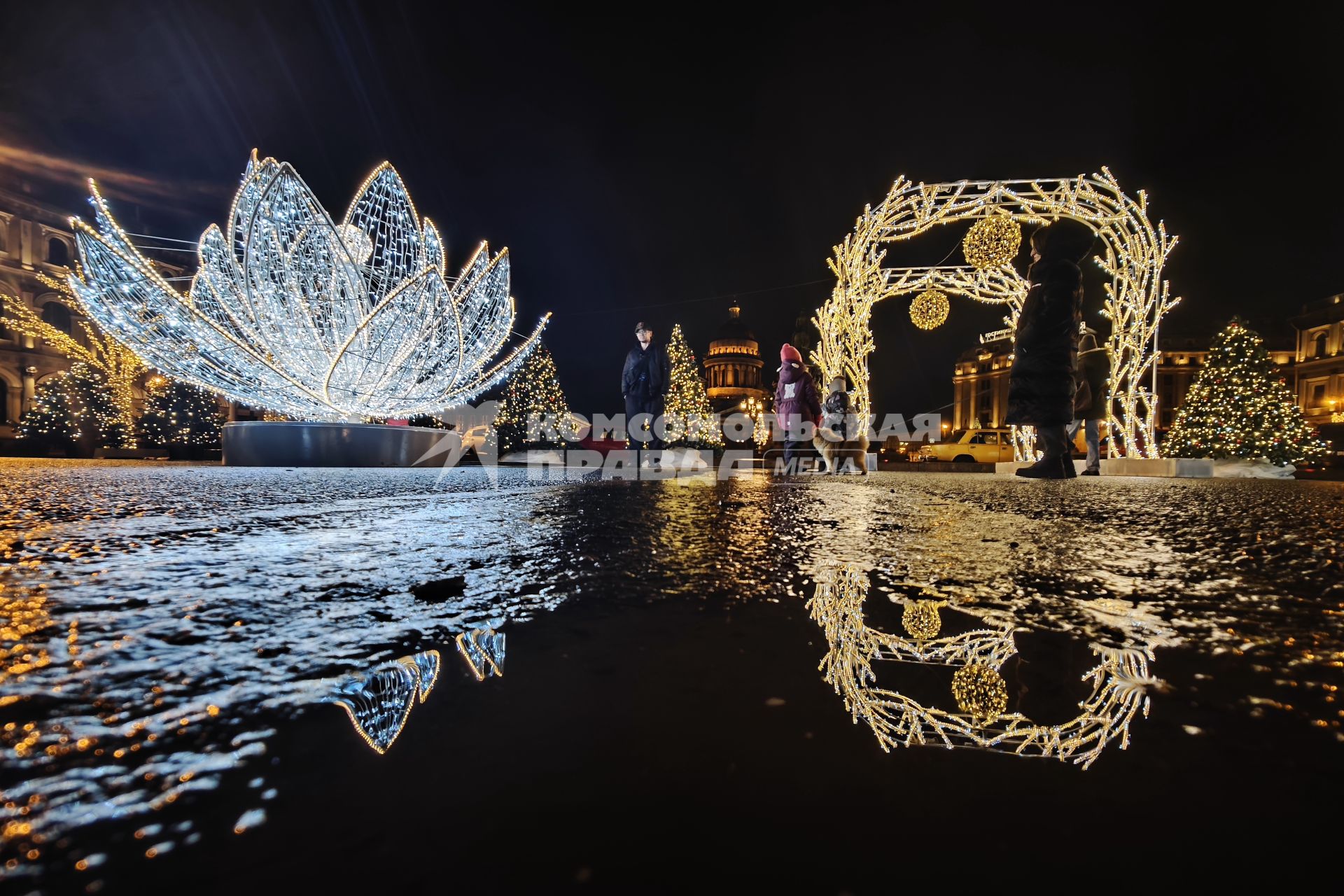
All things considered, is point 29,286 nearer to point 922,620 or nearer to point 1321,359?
point 922,620

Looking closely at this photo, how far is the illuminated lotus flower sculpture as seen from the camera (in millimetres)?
8062

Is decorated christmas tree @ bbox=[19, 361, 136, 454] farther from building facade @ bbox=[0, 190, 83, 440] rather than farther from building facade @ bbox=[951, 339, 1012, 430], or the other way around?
building facade @ bbox=[951, 339, 1012, 430]

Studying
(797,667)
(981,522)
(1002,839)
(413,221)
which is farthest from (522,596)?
(413,221)

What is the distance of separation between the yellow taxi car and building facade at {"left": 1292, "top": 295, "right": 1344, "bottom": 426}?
32142mm

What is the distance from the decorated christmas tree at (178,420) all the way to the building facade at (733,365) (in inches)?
2015

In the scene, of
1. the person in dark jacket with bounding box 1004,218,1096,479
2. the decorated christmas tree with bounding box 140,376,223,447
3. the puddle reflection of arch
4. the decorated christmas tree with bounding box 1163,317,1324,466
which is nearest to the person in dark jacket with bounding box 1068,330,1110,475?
the person in dark jacket with bounding box 1004,218,1096,479

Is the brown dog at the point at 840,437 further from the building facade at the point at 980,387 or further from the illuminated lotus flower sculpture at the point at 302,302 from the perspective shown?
the building facade at the point at 980,387

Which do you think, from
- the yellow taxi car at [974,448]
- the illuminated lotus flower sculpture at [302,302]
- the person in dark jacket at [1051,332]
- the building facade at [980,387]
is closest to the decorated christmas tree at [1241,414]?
the yellow taxi car at [974,448]

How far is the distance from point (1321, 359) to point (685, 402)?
44494 millimetres

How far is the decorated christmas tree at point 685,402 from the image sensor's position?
32.4 meters

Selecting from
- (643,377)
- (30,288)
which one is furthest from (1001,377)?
(30,288)

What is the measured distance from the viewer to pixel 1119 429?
9.56 metres

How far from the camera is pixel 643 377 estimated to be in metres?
10.4

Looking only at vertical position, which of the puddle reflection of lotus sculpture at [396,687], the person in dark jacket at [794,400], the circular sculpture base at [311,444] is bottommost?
the puddle reflection of lotus sculpture at [396,687]
